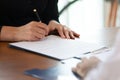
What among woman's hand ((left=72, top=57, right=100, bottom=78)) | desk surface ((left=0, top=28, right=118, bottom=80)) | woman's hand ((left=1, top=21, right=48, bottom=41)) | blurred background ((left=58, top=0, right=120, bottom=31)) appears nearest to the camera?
woman's hand ((left=72, top=57, right=100, bottom=78))

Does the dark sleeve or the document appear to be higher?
the dark sleeve

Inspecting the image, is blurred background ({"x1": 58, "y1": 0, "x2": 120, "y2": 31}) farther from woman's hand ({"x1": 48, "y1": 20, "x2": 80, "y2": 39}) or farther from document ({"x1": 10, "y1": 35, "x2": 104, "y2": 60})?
document ({"x1": 10, "y1": 35, "x2": 104, "y2": 60})

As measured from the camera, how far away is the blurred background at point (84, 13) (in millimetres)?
3281

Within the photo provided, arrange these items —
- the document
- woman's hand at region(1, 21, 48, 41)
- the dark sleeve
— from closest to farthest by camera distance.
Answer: the document → woman's hand at region(1, 21, 48, 41) → the dark sleeve

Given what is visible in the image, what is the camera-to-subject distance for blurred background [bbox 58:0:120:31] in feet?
10.8

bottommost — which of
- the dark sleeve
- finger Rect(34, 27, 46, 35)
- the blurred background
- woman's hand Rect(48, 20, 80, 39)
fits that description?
the blurred background

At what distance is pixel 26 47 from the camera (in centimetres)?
126

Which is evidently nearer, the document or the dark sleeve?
the document

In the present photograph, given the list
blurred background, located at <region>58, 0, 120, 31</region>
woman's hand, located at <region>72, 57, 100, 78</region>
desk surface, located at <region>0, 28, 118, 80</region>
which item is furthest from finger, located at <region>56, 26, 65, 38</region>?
blurred background, located at <region>58, 0, 120, 31</region>

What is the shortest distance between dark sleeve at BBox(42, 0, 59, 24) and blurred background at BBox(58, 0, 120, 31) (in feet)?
4.17

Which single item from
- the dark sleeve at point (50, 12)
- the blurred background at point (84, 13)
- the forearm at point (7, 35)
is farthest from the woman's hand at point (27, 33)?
the blurred background at point (84, 13)

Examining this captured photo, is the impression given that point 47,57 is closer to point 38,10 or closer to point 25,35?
point 25,35

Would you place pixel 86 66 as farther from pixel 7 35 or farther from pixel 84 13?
pixel 84 13

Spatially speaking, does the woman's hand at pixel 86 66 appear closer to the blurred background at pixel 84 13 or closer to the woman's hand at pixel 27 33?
the woman's hand at pixel 27 33
